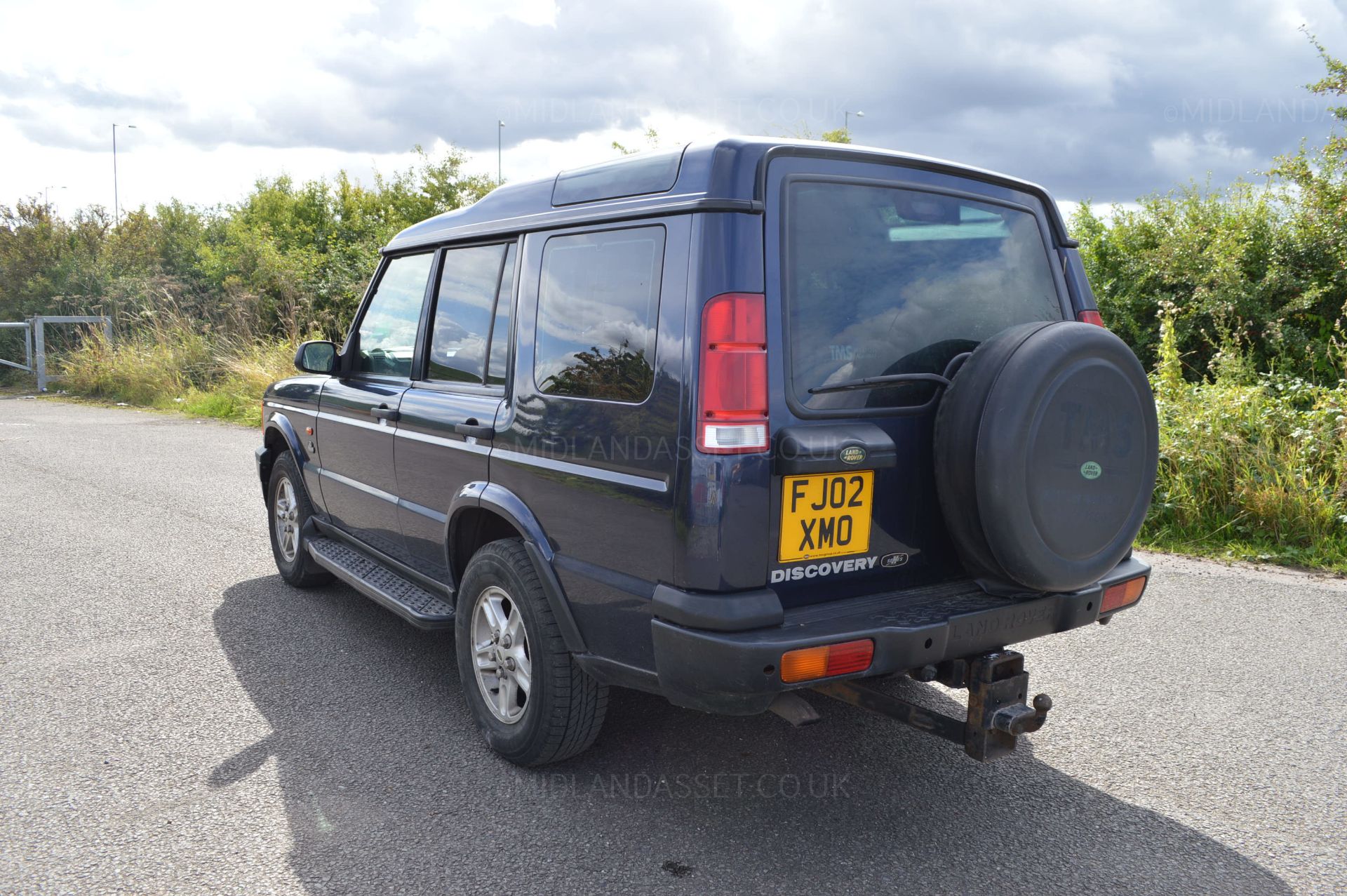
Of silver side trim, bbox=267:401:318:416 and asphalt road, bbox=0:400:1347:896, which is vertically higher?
silver side trim, bbox=267:401:318:416

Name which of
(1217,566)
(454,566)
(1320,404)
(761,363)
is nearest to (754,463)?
(761,363)

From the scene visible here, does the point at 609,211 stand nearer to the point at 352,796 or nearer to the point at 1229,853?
the point at 352,796

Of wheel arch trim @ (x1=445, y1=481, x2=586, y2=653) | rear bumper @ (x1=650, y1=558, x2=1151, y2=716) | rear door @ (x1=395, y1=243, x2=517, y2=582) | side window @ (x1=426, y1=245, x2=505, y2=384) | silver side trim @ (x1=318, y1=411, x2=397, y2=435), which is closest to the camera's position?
rear bumper @ (x1=650, y1=558, x2=1151, y2=716)

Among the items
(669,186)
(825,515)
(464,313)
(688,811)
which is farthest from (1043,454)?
(464,313)

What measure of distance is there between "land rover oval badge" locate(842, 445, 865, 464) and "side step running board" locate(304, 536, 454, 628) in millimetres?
1760

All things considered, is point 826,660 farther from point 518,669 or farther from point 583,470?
point 518,669

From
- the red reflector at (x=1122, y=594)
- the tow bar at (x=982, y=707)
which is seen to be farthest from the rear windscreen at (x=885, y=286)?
the red reflector at (x=1122, y=594)

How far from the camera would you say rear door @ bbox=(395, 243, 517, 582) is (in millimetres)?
3576

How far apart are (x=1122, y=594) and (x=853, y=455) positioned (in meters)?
1.18

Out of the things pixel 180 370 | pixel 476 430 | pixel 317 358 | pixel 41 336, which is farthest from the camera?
pixel 41 336

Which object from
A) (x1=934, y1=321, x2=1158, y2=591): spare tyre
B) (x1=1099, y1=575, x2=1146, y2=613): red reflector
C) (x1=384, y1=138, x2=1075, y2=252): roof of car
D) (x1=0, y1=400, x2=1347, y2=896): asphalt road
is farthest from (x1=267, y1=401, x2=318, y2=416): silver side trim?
(x1=1099, y1=575, x2=1146, y2=613): red reflector

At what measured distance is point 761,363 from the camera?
2678mm

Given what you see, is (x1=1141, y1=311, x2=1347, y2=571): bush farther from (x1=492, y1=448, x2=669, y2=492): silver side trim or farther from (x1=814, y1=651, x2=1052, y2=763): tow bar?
(x1=492, y1=448, x2=669, y2=492): silver side trim

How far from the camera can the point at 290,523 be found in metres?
5.64
